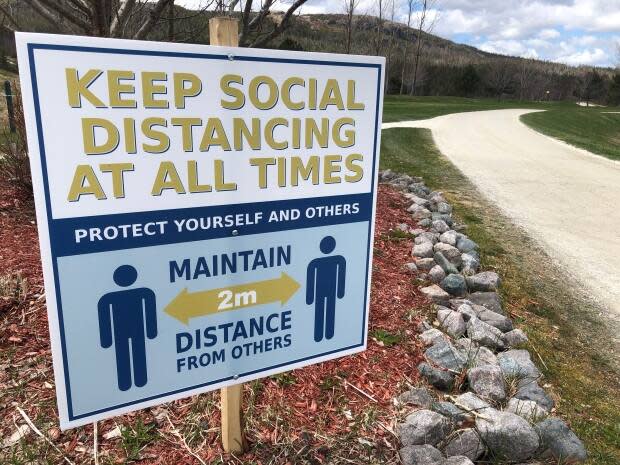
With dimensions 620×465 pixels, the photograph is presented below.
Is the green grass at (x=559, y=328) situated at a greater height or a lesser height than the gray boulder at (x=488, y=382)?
lesser

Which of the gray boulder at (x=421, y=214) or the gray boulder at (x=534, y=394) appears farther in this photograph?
the gray boulder at (x=421, y=214)

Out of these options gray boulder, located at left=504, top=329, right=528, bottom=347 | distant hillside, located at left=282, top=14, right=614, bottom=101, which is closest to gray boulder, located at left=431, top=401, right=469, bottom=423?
gray boulder, located at left=504, top=329, right=528, bottom=347

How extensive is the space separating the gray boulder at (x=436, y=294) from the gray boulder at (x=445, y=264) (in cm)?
44

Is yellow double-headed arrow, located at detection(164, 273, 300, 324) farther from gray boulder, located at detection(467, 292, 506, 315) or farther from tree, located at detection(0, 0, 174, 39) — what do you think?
gray boulder, located at detection(467, 292, 506, 315)

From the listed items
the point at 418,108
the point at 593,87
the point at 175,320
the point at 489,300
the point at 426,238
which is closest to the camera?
the point at 175,320

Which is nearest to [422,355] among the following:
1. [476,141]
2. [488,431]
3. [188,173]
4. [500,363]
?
[500,363]

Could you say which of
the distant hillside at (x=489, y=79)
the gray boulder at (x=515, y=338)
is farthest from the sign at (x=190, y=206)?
the distant hillside at (x=489, y=79)

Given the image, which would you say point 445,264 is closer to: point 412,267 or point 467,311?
point 412,267

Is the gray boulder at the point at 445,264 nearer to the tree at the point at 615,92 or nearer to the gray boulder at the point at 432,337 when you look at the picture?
the gray boulder at the point at 432,337

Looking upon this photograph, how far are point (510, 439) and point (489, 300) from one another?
5.96ft

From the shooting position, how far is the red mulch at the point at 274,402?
2.30 m

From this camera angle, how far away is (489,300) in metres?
4.12

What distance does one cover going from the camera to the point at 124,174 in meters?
1.59

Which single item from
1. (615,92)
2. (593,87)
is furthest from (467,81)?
(593,87)
